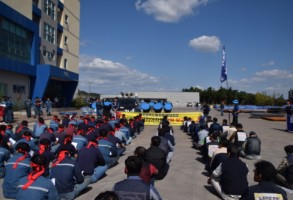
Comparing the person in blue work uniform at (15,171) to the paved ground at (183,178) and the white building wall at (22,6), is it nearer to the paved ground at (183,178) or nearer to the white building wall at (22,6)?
the paved ground at (183,178)

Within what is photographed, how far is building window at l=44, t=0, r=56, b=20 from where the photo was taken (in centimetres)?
4109

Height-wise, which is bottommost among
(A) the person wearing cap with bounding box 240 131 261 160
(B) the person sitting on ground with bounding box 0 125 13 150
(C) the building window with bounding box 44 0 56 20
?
(A) the person wearing cap with bounding box 240 131 261 160

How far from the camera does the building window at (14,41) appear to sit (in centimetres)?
2995

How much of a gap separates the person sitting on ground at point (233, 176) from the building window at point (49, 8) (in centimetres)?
3943

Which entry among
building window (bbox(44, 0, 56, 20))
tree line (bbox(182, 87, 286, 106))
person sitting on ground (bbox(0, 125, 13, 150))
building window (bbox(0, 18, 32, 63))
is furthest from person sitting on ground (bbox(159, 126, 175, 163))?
tree line (bbox(182, 87, 286, 106))

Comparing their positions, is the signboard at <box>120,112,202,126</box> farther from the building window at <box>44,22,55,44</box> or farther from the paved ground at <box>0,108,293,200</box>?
the building window at <box>44,22,55,44</box>

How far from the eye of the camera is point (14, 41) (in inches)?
1252

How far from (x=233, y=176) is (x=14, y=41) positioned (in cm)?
3033

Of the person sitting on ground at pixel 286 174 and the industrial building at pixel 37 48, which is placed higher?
the industrial building at pixel 37 48

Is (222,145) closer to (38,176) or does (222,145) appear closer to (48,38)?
(38,176)

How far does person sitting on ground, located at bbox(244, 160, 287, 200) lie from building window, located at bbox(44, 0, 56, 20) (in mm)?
41243

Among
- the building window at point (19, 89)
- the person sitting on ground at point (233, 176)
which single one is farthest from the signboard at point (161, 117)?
the person sitting on ground at point (233, 176)

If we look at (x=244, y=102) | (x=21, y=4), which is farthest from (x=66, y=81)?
(x=244, y=102)

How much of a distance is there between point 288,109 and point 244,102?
8428 cm
